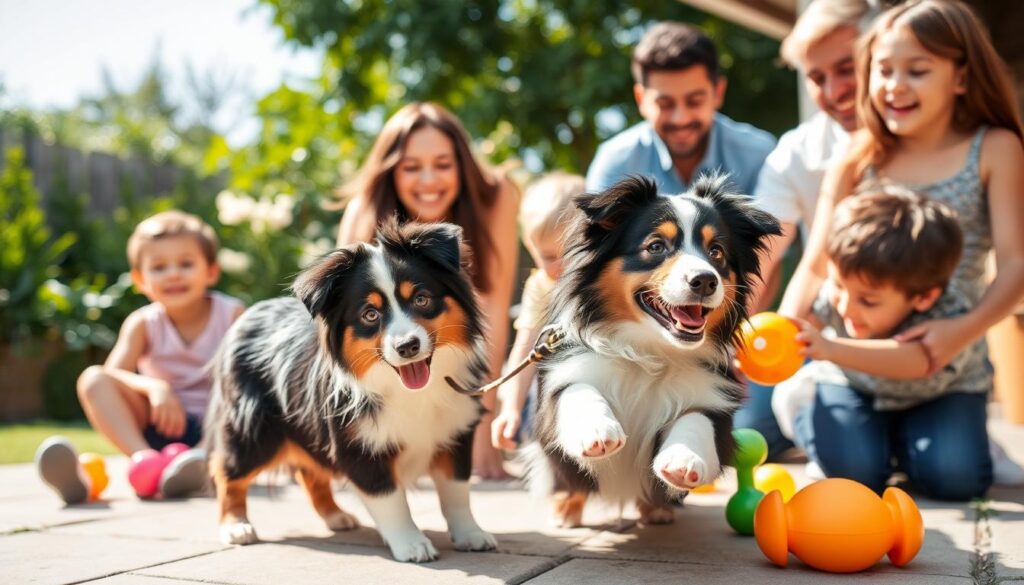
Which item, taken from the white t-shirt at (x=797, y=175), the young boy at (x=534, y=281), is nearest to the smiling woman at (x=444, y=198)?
the young boy at (x=534, y=281)

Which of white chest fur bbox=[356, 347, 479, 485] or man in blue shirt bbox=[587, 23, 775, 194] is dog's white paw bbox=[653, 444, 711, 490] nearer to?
white chest fur bbox=[356, 347, 479, 485]

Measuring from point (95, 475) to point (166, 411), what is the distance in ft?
1.42

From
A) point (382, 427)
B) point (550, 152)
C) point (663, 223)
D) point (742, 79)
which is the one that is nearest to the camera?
point (663, 223)

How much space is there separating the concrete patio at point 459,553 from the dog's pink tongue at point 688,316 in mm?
645

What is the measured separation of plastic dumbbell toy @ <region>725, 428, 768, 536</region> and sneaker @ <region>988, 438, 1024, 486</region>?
1369 millimetres

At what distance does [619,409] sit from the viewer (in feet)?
8.66

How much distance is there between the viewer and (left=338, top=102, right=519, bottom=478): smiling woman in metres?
4.14

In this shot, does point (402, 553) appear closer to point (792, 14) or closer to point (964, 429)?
point (964, 429)

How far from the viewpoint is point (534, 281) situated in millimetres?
3965

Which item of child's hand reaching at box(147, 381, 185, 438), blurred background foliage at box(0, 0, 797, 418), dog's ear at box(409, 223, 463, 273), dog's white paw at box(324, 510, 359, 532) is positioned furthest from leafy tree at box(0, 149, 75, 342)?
dog's ear at box(409, 223, 463, 273)

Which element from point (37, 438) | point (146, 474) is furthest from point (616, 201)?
point (37, 438)

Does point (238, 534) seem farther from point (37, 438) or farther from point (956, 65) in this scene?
point (37, 438)

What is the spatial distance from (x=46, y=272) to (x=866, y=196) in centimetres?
741

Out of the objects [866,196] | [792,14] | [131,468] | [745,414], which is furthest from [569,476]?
[792,14]
